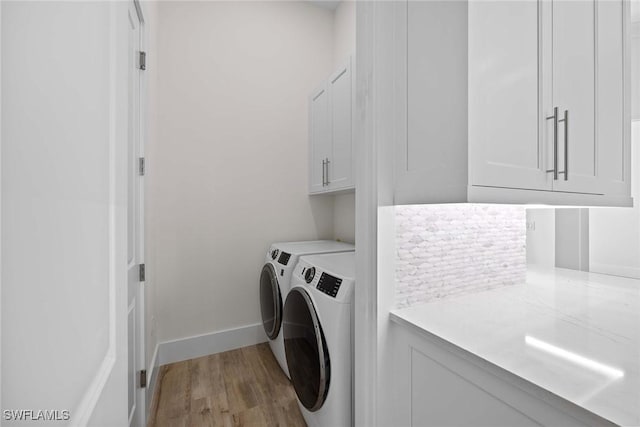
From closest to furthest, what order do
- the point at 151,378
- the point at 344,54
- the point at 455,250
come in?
the point at 455,250
the point at 151,378
the point at 344,54

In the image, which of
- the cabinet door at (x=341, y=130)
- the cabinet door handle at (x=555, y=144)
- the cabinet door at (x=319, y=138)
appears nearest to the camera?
the cabinet door handle at (x=555, y=144)

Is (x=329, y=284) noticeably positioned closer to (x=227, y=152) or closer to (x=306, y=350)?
(x=306, y=350)

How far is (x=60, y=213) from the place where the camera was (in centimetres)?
40

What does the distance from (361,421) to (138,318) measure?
1.18 metres

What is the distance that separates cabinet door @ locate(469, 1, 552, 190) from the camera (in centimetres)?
86

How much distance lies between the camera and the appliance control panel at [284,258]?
6.67 feet

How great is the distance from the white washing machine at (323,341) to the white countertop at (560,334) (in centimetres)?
29

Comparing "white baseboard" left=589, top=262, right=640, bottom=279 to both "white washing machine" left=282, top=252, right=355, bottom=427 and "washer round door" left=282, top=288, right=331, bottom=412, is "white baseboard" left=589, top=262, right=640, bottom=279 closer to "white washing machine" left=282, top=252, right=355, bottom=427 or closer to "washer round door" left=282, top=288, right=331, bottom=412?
"white washing machine" left=282, top=252, right=355, bottom=427

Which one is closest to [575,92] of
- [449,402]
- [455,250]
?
[455,250]

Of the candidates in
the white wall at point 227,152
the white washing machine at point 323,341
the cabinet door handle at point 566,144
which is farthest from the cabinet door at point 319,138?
the cabinet door handle at point 566,144

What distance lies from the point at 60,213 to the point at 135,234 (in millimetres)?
1268

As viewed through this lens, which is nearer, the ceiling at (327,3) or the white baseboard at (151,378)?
the white baseboard at (151,378)

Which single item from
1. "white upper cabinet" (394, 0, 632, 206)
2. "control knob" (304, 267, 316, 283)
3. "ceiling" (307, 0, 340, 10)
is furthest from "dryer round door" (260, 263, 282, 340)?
"ceiling" (307, 0, 340, 10)

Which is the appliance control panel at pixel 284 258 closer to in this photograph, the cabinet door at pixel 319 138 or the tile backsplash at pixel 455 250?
the cabinet door at pixel 319 138
